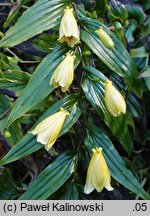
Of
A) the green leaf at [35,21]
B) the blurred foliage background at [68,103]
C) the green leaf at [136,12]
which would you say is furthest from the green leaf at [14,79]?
the green leaf at [136,12]

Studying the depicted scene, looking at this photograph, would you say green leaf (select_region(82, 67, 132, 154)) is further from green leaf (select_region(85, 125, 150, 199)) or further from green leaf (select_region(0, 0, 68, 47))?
green leaf (select_region(0, 0, 68, 47))

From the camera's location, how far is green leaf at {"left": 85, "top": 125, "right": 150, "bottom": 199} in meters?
1.15

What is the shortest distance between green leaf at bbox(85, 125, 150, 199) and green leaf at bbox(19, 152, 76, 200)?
82 millimetres

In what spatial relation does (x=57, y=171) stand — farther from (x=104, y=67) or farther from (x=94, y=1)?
(x=94, y=1)

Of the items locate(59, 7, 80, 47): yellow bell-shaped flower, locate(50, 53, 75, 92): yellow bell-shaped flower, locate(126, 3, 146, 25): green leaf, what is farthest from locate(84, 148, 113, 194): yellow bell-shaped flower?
locate(126, 3, 146, 25): green leaf

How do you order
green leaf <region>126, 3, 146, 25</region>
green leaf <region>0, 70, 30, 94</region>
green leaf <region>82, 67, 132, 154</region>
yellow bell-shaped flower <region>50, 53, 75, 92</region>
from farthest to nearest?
green leaf <region>126, 3, 146, 25</region>
green leaf <region>0, 70, 30, 94</region>
green leaf <region>82, 67, 132, 154</region>
yellow bell-shaped flower <region>50, 53, 75, 92</region>

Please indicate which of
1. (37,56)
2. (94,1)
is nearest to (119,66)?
(94,1)

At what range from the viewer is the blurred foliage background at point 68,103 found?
1151 mm

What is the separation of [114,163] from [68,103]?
0.20 meters

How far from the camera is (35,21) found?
1176 millimetres

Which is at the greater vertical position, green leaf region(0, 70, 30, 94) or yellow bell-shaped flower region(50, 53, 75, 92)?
yellow bell-shaped flower region(50, 53, 75, 92)

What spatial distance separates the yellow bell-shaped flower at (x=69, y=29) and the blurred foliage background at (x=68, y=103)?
4cm

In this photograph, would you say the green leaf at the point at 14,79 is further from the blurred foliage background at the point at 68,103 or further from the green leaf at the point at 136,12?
the green leaf at the point at 136,12

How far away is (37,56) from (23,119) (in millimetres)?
322
